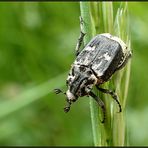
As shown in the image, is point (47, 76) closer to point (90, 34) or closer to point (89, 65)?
point (89, 65)

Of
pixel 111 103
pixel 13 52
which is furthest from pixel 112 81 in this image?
pixel 13 52

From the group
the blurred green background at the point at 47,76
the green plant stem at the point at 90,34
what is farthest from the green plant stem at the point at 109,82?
the blurred green background at the point at 47,76

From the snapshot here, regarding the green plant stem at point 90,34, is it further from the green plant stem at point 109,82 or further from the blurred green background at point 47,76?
the blurred green background at point 47,76

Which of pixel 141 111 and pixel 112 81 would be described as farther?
pixel 141 111

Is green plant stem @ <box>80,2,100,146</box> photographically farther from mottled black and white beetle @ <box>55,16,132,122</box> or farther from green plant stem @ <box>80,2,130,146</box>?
mottled black and white beetle @ <box>55,16,132,122</box>

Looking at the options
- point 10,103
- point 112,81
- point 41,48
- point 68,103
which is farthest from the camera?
point 41,48

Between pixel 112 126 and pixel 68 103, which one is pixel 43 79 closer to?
pixel 68 103

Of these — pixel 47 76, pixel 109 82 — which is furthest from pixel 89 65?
pixel 47 76

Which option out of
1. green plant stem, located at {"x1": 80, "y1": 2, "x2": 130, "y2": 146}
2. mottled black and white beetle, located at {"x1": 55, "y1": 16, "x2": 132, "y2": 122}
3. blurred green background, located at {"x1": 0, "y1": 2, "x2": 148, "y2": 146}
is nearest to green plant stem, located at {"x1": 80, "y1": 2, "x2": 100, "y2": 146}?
green plant stem, located at {"x1": 80, "y1": 2, "x2": 130, "y2": 146}

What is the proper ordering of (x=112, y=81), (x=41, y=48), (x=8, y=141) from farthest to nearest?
(x=41, y=48) → (x=8, y=141) → (x=112, y=81)
